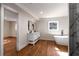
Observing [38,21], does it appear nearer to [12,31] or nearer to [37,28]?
[37,28]

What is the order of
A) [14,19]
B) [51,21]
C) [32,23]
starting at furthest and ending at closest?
[14,19] < [32,23] < [51,21]

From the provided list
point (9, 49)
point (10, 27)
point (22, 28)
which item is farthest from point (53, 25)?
point (9, 49)

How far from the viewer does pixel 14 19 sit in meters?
1.92

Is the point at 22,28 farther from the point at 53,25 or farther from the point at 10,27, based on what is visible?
the point at 53,25

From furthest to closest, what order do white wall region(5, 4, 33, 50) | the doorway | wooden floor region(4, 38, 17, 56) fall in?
1. white wall region(5, 4, 33, 50)
2. the doorway
3. wooden floor region(4, 38, 17, 56)

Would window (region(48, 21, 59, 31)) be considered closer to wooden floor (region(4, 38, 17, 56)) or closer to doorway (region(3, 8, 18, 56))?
doorway (region(3, 8, 18, 56))

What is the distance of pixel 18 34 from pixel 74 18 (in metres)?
1.40

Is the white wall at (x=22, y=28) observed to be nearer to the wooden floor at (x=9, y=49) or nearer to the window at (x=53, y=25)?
the wooden floor at (x=9, y=49)

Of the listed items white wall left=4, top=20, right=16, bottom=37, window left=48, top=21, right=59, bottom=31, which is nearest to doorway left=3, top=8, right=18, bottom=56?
white wall left=4, top=20, right=16, bottom=37

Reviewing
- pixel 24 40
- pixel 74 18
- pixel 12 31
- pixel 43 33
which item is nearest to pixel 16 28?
pixel 12 31

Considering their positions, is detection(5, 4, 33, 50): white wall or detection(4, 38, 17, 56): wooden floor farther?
detection(5, 4, 33, 50): white wall

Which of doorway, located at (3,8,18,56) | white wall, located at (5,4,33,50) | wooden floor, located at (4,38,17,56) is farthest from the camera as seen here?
white wall, located at (5,4,33,50)

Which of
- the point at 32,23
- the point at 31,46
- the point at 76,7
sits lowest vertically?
the point at 31,46

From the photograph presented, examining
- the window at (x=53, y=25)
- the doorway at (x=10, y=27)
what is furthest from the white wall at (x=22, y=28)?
the window at (x=53, y=25)
